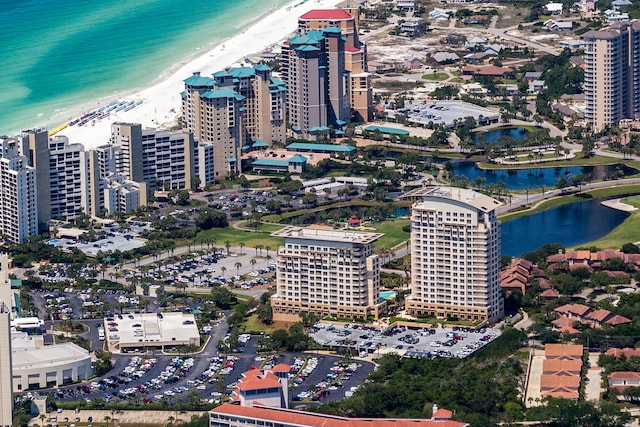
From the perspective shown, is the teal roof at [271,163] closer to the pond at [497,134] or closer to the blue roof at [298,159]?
the blue roof at [298,159]

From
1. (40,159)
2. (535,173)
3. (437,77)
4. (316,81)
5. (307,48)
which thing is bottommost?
(535,173)

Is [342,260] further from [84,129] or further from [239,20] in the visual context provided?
[239,20]

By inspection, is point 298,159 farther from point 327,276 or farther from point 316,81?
point 327,276

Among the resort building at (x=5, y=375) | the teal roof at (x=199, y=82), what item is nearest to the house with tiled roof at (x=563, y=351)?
the resort building at (x=5, y=375)

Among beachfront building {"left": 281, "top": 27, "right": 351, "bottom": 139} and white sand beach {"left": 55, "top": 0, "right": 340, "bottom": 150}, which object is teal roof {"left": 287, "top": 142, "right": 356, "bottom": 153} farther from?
white sand beach {"left": 55, "top": 0, "right": 340, "bottom": 150}

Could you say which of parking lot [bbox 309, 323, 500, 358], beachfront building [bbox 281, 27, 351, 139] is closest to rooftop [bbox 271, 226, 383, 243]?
parking lot [bbox 309, 323, 500, 358]

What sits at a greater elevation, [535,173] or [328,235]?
[328,235]

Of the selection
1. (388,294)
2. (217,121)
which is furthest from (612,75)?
(388,294)
